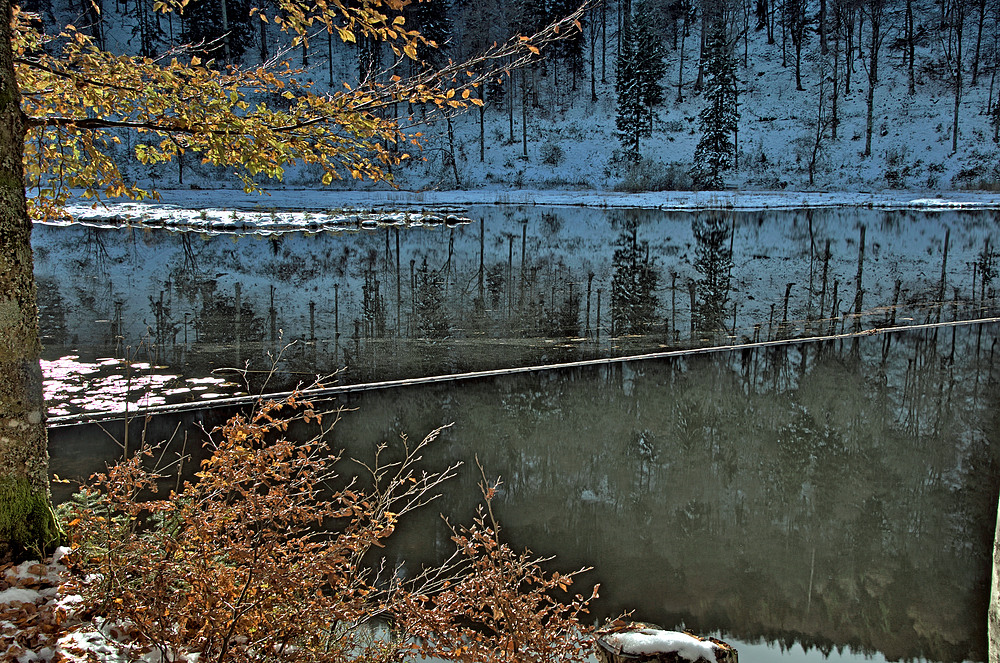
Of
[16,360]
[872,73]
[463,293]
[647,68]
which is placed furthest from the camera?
[647,68]

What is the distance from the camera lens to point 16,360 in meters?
3.68

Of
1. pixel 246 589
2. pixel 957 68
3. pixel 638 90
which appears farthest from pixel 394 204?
pixel 957 68

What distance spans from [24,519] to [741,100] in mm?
56673

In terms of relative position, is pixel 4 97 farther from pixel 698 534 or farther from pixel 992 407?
pixel 992 407

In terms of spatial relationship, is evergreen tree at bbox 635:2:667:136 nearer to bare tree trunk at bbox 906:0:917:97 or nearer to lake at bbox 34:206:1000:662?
bare tree trunk at bbox 906:0:917:97

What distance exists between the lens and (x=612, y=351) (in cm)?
1098

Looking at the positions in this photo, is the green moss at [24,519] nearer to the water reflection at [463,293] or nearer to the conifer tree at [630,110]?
the water reflection at [463,293]

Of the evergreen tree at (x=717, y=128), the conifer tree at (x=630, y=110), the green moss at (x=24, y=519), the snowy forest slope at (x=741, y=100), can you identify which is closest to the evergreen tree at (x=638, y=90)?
the conifer tree at (x=630, y=110)

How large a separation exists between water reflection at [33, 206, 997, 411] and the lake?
0.09 m

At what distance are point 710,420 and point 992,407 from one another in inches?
144

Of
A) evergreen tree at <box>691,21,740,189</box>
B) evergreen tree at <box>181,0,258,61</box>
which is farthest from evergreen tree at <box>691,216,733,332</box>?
evergreen tree at <box>181,0,258,61</box>

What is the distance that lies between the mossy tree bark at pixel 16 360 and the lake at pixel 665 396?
1526 millimetres

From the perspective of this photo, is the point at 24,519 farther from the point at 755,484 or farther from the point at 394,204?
the point at 394,204

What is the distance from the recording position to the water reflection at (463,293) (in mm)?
10828
